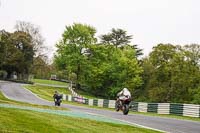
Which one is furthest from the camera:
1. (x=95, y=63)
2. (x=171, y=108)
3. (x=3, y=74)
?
(x=3, y=74)

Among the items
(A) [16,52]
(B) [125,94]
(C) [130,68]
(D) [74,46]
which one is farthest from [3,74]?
(B) [125,94]

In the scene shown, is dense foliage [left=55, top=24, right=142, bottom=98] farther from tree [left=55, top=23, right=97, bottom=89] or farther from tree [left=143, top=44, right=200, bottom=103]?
tree [left=143, top=44, right=200, bottom=103]

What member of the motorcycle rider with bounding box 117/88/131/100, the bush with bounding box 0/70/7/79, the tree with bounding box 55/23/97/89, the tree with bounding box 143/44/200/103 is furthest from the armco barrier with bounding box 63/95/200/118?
the bush with bounding box 0/70/7/79

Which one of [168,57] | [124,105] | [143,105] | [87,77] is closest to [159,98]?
[168,57]

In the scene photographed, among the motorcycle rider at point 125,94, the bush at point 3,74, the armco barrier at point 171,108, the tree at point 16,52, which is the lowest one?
the armco barrier at point 171,108

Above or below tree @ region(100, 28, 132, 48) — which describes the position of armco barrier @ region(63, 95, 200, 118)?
below

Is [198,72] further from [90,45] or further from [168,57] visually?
[90,45]

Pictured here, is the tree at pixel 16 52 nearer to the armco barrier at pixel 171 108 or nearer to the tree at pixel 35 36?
the tree at pixel 35 36

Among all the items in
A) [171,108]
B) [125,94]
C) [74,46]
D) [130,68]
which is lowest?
[171,108]

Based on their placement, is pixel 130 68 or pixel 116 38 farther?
pixel 116 38

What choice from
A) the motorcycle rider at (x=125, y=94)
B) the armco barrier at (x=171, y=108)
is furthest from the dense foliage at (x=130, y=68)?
the motorcycle rider at (x=125, y=94)

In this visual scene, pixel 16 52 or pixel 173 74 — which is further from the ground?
pixel 16 52

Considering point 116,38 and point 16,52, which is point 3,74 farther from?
point 116,38

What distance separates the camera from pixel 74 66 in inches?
3632
